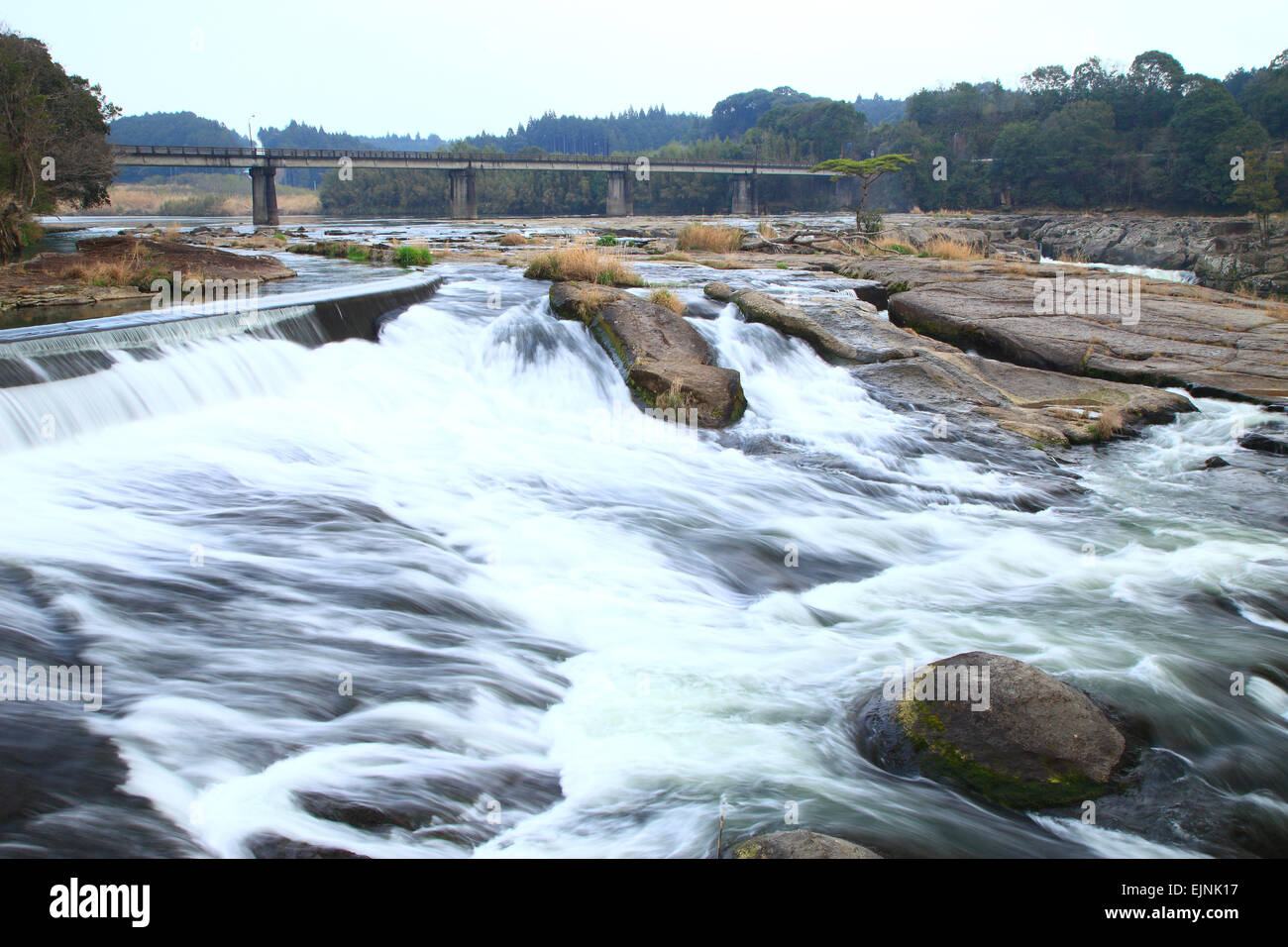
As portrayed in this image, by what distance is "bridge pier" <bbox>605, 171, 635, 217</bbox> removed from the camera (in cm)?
10262

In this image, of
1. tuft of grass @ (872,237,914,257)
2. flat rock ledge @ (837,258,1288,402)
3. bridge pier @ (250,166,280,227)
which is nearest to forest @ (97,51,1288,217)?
bridge pier @ (250,166,280,227)

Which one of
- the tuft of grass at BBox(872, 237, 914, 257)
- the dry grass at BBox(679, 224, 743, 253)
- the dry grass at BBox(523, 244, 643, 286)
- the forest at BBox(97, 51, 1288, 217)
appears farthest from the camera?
the forest at BBox(97, 51, 1288, 217)

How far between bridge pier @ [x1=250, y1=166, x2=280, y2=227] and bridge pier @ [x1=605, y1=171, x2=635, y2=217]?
37.1 m

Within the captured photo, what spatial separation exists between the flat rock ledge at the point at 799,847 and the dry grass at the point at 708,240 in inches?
1050

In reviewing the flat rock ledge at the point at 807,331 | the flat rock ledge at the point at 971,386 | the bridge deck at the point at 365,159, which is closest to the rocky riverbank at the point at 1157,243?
the flat rock ledge at the point at 971,386

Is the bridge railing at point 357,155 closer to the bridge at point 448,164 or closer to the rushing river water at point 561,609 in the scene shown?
the bridge at point 448,164

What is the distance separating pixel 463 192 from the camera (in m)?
91.9

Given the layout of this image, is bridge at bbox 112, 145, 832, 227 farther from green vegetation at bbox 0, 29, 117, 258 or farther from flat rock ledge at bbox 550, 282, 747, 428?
flat rock ledge at bbox 550, 282, 747, 428

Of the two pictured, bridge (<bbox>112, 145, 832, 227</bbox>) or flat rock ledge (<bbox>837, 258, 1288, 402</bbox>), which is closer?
flat rock ledge (<bbox>837, 258, 1288, 402</bbox>)

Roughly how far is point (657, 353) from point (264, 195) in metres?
78.1

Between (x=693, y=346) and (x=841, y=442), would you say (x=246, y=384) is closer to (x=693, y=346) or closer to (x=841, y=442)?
(x=693, y=346)

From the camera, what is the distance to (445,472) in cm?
950

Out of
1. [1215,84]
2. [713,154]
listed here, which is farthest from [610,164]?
[1215,84]
